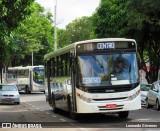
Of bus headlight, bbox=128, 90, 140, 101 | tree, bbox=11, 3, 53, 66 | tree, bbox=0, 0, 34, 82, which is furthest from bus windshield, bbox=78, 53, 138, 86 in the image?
tree, bbox=11, 3, 53, 66

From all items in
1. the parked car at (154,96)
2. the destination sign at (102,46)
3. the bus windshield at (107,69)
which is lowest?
the parked car at (154,96)

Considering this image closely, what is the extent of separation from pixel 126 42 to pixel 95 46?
118cm

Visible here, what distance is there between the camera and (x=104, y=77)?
61.0 ft

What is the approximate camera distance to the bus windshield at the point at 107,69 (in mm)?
18577

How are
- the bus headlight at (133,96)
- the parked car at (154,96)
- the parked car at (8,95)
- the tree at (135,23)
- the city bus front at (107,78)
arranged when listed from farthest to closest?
the parked car at (8,95), the tree at (135,23), the parked car at (154,96), the bus headlight at (133,96), the city bus front at (107,78)

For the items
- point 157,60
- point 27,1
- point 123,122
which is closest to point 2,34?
point 27,1

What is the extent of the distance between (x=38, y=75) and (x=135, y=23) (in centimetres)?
2310

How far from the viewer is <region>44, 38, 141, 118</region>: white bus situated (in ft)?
60.3

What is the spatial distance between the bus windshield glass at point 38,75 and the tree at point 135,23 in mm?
14725

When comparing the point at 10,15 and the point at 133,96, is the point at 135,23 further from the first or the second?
the point at 133,96

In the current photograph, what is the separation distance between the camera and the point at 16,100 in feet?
120

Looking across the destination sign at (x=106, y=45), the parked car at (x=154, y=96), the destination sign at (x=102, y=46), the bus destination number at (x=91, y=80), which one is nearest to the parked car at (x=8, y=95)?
the parked car at (x=154, y=96)

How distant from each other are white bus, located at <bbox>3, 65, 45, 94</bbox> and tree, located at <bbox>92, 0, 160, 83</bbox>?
14969mm

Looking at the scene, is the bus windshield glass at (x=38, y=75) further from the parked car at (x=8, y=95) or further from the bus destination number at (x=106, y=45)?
the bus destination number at (x=106, y=45)
